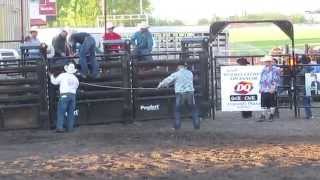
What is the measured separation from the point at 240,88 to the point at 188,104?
7.59ft

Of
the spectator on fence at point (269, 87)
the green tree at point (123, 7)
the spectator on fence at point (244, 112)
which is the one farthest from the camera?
the green tree at point (123, 7)

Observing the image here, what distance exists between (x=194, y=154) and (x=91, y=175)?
2554 millimetres

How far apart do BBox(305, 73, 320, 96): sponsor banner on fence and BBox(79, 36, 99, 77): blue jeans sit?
5451mm

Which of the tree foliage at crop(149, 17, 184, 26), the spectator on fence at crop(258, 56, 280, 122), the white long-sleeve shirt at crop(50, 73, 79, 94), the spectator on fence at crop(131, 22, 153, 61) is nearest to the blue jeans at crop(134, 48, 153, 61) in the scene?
the spectator on fence at crop(131, 22, 153, 61)

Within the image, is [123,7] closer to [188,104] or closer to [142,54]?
[142,54]

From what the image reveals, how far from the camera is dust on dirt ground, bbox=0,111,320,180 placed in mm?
9906

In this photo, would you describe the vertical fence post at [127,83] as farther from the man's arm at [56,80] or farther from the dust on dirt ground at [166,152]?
the man's arm at [56,80]

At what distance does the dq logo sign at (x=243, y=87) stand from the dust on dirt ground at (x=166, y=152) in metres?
1.41

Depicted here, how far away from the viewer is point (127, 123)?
1723 centimetres

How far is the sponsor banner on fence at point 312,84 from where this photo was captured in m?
18.5

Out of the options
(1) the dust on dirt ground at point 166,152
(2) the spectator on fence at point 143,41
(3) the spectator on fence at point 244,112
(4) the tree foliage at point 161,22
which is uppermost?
(4) the tree foliage at point 161,22

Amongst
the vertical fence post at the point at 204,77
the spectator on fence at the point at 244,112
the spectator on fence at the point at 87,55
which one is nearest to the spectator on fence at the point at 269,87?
the spectator on fence at the point at 244,112

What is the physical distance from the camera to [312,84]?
1853 centimetres

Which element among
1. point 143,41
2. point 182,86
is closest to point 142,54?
point 143,41
